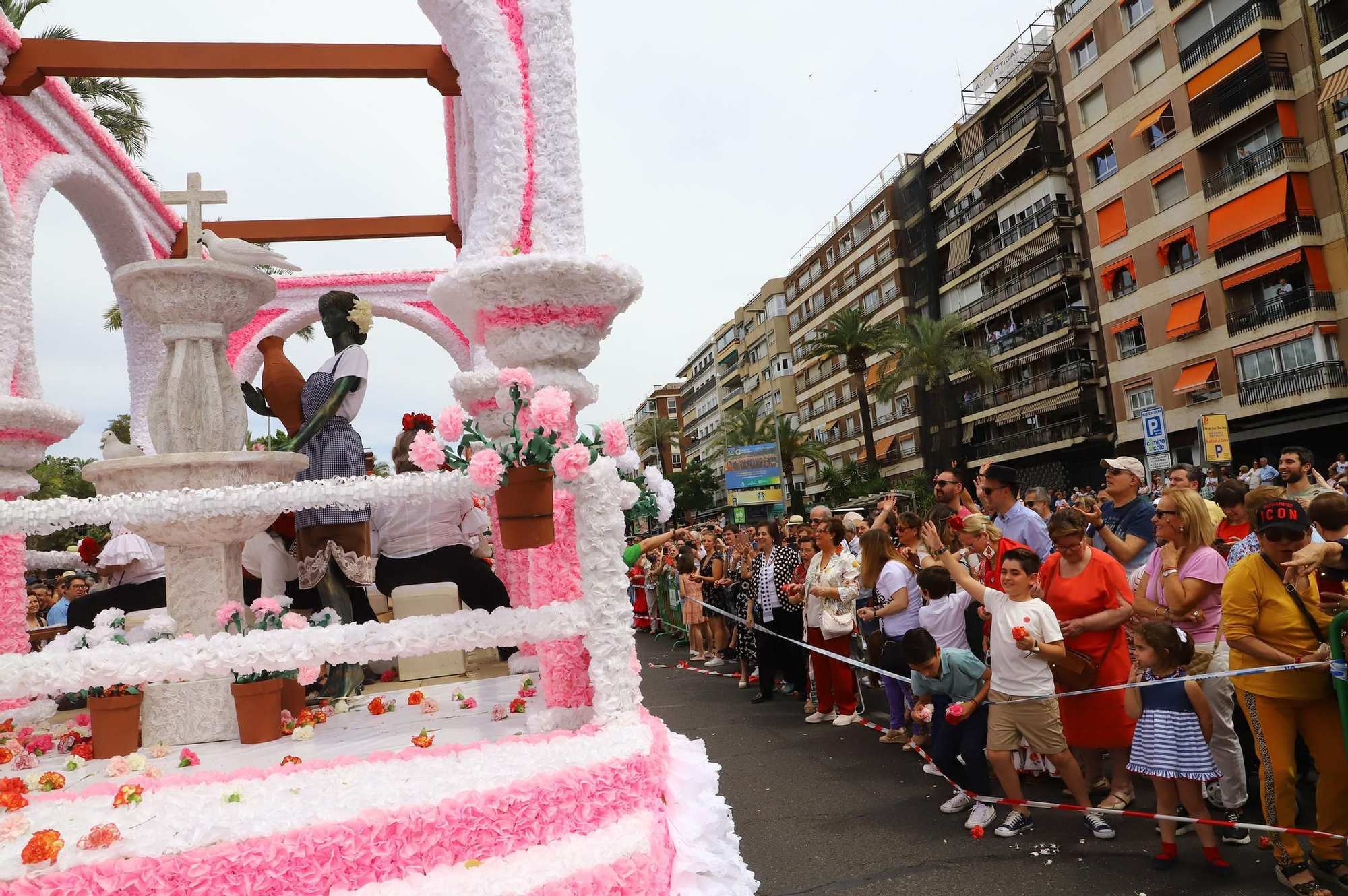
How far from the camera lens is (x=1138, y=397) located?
33469 mm

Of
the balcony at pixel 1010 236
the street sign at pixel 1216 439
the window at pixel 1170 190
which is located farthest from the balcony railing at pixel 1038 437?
the street sign at pixel 1216 439

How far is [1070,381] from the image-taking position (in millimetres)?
37281

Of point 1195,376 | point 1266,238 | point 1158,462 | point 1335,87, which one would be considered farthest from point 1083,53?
point 1158,462

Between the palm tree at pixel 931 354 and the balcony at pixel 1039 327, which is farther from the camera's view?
the palm tree at pixel 931 354

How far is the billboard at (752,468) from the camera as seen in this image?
51219 millimetres

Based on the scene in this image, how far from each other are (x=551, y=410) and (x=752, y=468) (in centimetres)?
4930

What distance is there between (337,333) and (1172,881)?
5.04m

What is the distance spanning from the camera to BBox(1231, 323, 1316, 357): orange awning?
86.4 feet

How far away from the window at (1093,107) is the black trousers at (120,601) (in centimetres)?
3569

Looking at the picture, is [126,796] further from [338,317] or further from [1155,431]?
[1155,431]

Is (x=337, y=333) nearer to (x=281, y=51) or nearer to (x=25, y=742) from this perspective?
(x=281, y=51)

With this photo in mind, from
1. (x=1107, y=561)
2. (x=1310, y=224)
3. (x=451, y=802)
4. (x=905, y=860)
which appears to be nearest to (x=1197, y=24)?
(x=1310, y=224)

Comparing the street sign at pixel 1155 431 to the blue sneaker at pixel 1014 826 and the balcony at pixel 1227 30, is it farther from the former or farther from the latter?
the balcony at pixel 1227 30

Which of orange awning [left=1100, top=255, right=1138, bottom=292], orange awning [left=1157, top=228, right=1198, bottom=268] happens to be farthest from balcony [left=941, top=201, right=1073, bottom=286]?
orange awning [left=1157, top=228, right=1198, bottom=268]
